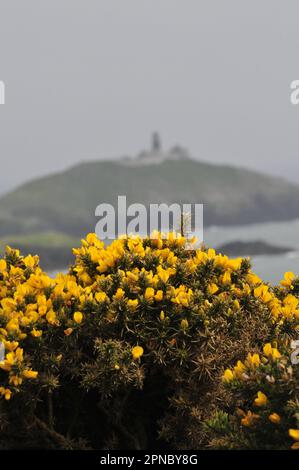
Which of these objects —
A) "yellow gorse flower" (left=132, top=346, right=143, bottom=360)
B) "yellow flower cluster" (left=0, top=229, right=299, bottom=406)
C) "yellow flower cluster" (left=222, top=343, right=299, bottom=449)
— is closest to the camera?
"yellow flower cluster" (left=222, top=343, right=299, bottom=449)

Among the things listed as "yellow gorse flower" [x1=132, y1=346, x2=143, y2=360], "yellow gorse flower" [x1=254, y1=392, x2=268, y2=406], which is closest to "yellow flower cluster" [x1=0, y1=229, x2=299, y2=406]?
"yellow gorse flower" [x1=132, y1=346, x2=143, y2=360]

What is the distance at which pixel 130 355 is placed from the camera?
5.11m

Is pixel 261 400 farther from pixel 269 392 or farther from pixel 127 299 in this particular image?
pixel 127 299

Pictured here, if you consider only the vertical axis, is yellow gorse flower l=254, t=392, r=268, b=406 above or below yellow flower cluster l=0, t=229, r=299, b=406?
below

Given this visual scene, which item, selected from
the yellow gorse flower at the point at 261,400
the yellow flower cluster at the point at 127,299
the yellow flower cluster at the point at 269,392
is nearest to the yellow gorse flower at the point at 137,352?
the yellow flower cluster at the point at 127,299

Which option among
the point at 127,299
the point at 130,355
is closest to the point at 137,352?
the point at 130,355

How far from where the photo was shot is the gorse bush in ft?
16.8

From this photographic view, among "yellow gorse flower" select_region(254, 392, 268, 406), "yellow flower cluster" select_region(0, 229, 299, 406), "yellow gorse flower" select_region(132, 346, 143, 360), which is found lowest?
"yellow gorse flower" select_region(254, 392, 268, 406)

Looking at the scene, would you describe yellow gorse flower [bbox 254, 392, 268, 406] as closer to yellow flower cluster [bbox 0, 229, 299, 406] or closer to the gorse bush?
the gorse bush

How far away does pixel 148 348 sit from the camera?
5.34m

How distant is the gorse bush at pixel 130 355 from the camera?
201 inches
